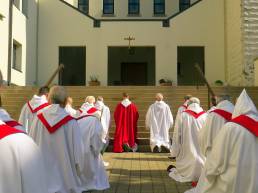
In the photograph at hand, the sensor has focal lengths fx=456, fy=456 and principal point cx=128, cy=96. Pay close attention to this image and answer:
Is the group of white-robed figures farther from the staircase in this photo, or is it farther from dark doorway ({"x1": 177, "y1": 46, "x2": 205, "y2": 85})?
dark doorway ({"x1": 177, "y1": 46, "x2": 205, "y2": 85})

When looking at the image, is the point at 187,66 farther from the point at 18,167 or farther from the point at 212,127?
the point at 18,167

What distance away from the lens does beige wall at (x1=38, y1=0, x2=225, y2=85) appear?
2975 centimetres

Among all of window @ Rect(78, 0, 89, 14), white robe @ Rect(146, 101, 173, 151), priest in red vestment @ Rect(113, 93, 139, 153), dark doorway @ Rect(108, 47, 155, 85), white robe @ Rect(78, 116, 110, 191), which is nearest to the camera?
white robe @ Rect(78, 116, 110, 191)

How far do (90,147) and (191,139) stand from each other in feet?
8.29

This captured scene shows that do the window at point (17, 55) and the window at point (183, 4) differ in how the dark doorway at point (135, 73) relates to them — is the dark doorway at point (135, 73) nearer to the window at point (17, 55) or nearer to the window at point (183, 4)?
the window at point (183, 4)

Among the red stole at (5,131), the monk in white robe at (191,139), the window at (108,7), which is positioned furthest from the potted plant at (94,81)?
the red stole at (5,131)

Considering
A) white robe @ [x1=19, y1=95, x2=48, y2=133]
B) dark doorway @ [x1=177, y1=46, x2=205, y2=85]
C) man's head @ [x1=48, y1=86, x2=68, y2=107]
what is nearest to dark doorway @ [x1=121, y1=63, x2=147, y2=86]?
A: dark doorway @ [x1=177, y1=46, x2=205, y2=85]

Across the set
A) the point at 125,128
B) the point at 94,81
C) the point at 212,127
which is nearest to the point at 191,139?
the point at 212,127

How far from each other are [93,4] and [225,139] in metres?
31.8

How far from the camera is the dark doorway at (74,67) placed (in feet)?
106

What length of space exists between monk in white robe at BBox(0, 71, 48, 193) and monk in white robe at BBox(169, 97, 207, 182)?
24.1 feet

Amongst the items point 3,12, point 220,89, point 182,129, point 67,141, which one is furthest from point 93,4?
point 67,141

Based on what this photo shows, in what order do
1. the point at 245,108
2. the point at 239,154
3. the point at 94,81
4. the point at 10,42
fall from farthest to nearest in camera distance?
the point at 94,81, the point at 10,42, the point at 245,108, the point at 239,154

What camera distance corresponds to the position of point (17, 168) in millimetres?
3242
